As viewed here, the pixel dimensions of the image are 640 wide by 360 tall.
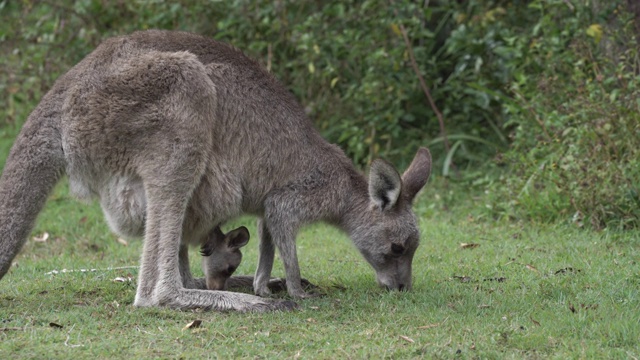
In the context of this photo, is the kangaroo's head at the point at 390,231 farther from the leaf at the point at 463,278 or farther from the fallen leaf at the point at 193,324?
the fallen leaf at the point at 193,324

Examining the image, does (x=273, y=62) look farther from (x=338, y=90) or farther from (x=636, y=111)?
(x=636, y=111)

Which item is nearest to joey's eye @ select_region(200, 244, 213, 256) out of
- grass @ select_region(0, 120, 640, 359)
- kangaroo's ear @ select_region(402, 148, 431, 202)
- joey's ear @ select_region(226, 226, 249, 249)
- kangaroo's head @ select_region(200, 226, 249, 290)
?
kangaroo's head @ select_region(200, 226, 249, 290)

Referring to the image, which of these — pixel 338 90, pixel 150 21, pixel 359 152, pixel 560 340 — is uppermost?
pixel 150 21

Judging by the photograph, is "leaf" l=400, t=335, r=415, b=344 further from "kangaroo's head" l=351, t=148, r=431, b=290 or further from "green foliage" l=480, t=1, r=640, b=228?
"green foliage" l=480, t=1, r=640, b=228

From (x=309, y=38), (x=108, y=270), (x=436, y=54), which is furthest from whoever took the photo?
(x=436, y=54)

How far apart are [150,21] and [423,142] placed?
3378 mm

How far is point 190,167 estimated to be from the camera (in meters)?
5.57

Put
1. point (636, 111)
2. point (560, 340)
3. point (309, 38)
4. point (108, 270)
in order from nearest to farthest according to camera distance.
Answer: point (560, 340) → point (108, 270) → point (636, 111) → point (309, 38)

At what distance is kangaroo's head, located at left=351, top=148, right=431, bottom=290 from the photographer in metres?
6.04

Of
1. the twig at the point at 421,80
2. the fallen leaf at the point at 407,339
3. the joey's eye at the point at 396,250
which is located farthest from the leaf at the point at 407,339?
the twig at the point at 421,80

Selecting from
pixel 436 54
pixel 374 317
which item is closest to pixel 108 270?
pixel 374 317

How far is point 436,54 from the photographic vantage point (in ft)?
34.1

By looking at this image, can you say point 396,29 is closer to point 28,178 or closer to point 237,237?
point 237,237

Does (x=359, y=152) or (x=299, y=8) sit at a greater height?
(x=299, y=8)
